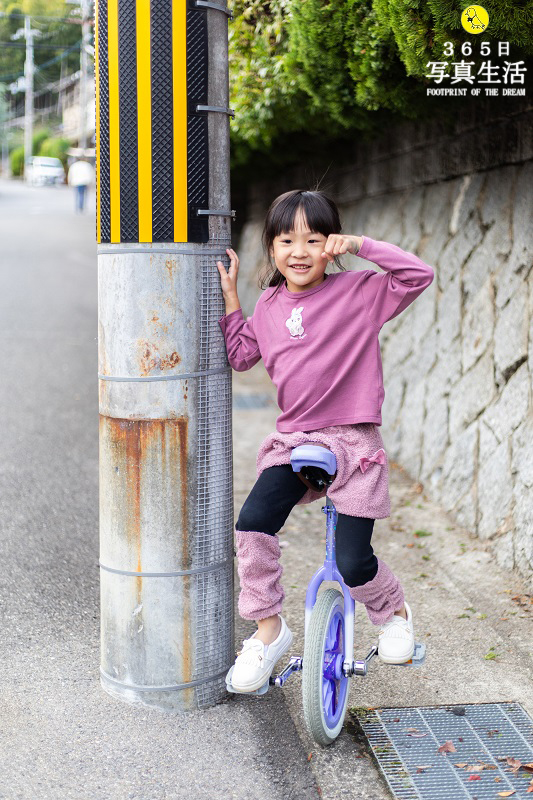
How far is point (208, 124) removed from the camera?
10.3 feet

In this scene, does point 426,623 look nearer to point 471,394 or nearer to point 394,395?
point 471,394

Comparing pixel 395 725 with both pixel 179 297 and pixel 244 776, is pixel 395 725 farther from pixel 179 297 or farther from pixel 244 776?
pixel 179 297

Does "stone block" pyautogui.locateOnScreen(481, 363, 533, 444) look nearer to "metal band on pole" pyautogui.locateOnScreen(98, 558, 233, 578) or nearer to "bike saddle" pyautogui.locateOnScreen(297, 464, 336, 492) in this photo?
"bike saddle" pyautogui.locateOnScreen(297, 464, 336, 492)

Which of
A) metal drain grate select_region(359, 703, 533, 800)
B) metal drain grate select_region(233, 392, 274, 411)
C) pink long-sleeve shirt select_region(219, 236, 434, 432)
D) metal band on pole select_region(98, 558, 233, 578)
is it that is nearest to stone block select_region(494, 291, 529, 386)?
pink long-sleeve shirt select_region(219, 236, 434, 432)

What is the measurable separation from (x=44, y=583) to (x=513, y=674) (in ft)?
7.47

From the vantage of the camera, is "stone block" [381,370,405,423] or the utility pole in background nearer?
"stone block" [381,370,405,423]

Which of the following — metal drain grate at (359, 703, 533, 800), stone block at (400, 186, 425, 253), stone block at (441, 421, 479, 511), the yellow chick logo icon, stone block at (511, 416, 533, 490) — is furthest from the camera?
stone block at (400, 186, 425, 253)

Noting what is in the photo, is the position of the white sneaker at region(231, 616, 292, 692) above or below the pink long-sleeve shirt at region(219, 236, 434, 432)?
below

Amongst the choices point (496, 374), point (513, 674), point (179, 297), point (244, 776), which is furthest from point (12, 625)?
point (496, 374)

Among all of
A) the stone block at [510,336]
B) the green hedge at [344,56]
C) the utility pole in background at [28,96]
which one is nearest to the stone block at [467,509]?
the stone block at [510,336]

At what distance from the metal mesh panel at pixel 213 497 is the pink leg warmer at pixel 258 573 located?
0.61 feet

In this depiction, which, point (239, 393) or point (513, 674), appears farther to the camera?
point (239, 393)

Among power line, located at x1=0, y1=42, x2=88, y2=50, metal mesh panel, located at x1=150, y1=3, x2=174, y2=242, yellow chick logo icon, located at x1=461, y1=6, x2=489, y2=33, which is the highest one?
power line, located at x1=0, y1=42, x2=88, y2=50

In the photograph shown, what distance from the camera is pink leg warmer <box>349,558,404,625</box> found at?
3.19m
